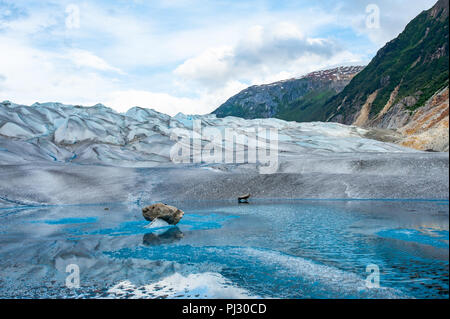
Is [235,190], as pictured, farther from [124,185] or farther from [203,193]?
[124,185]

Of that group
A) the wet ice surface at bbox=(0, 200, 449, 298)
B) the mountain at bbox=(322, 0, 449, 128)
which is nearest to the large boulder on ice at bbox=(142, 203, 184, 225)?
the wet ice surface at bbox=(0, 200, 449, 298)

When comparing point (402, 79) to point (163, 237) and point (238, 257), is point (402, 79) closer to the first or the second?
point (163, 237)

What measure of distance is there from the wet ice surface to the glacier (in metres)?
3.85

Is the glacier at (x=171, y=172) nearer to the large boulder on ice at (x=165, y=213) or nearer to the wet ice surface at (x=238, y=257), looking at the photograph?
the wet ice surface at (x=238, y=257)

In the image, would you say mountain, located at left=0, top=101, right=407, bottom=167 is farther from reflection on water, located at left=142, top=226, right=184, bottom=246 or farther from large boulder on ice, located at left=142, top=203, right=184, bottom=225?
reflection on water, located at left=142, top=226, right=184, bottom=246

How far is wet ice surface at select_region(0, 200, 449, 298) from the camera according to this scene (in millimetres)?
7594

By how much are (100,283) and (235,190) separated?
23.8 m

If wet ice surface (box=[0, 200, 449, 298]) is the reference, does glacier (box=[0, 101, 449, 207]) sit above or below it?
above

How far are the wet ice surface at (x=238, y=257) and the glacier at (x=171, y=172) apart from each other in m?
3.85

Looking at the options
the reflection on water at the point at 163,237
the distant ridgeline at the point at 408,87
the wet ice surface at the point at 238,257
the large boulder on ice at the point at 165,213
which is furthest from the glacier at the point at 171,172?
the distant ridgeline at the point at 408,87

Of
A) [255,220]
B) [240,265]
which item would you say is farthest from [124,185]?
[240,265]

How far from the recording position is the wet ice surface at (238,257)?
759 centimetres
